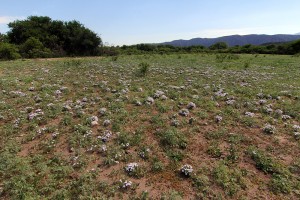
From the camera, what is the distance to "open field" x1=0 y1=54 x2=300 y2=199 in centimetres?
521

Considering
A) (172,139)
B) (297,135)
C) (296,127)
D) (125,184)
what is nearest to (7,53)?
(172,139)

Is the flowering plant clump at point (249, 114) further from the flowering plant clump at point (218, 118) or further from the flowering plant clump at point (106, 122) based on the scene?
the flowering plant clump at point (106, 122)

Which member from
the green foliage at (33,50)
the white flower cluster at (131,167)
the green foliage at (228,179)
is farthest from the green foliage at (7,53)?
the green foliage at (228,179)

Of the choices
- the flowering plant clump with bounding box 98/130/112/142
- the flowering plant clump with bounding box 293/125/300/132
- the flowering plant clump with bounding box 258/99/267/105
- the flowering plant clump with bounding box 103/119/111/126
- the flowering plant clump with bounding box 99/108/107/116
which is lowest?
the flowering plant clump with bounding box 293/125/300/132

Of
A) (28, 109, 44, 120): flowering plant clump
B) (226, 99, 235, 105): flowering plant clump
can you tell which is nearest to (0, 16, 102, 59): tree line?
(28, 109, 44, 120): flowering plant clump

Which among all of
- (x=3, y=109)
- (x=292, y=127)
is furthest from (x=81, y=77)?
(x=292, y=127)

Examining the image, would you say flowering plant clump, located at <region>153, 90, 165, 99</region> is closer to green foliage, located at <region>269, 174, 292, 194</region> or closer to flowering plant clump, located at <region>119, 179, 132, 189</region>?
flowering plant clump, located at <region>119, 179, 132, 189</region>

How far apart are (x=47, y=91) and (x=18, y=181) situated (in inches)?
274

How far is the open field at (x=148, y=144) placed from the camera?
5.21m

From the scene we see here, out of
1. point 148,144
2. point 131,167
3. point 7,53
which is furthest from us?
point 7,53

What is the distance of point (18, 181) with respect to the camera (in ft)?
17.1

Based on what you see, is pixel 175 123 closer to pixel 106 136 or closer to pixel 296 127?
pixel 106 136

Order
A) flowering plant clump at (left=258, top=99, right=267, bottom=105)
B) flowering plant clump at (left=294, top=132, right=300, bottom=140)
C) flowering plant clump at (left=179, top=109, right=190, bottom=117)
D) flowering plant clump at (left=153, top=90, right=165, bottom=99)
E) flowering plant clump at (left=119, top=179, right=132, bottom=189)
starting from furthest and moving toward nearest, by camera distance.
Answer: flowering plant clump at (left=153, top=90, right=165, bottom=99)
flowering plant clump at (left=258, top=99, right=267, bottom=105)
flowering plant clump at (left=179, top=109, right=190, bottom=117)
flowering plant clump at (left=294, top=132, right=300, bottom=140)
flowering plant clump at (left=119, top=179, right=132, bottom=189)

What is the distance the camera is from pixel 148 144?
689 centimetres
